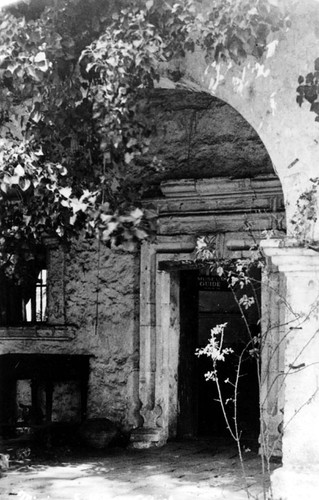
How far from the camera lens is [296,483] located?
182 inches

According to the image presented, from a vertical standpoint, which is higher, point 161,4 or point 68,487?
point 161,4

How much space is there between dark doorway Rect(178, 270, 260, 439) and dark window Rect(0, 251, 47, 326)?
154cm

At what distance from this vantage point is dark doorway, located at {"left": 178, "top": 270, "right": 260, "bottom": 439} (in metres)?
8.17

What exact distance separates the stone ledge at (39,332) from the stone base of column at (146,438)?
3.93 ft

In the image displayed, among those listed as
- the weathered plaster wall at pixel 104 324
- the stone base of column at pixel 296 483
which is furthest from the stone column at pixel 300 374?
the weathered plaster wall at pixel 104 324

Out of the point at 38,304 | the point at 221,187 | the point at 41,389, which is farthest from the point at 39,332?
the point at 221,187

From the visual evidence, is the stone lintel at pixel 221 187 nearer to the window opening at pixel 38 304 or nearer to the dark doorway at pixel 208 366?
the dark doorway at pixel 208 366

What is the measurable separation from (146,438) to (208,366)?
10.8ft

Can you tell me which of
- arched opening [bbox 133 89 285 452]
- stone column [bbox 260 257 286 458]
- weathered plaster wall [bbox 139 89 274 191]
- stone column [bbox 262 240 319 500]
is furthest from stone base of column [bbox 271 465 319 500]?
weathered plaster wall [bbox 139 89 274 191]

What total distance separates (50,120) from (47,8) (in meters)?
0.68

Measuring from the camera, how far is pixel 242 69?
499cm

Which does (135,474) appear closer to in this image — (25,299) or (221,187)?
(221,187)

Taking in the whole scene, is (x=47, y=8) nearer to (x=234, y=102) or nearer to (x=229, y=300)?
(x=234, y=102)

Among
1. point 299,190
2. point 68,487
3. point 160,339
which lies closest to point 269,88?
point 299,190
